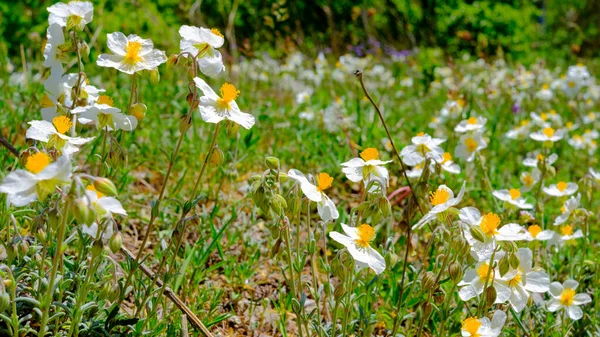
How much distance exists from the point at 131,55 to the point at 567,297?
1365 mm

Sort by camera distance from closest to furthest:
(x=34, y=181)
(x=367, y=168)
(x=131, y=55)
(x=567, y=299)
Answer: (x=34, y=181) < (x=131, y=55) < (x=367, y=168) < (x=567, y=299)

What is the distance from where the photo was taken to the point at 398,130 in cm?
369

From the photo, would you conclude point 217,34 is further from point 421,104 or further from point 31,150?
point 421,104

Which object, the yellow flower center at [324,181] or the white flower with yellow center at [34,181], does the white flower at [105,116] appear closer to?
the white flower with yellow center at [34,181]

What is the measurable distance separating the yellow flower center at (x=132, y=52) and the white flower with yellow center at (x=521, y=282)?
100 cm

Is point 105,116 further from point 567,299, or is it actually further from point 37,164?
point 567,299

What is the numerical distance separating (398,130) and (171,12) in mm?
4259

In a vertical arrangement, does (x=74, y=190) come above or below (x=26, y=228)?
above

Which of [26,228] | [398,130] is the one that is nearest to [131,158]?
[26,228]

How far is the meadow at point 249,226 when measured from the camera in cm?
138

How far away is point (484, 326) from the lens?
4.72 ft

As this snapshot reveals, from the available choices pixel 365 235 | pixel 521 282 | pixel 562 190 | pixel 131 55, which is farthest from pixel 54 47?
pixel 562 190

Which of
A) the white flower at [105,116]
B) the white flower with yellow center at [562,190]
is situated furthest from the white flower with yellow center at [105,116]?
the white flower with yellow center at [562,190]

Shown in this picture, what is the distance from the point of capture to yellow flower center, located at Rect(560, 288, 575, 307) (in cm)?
182
